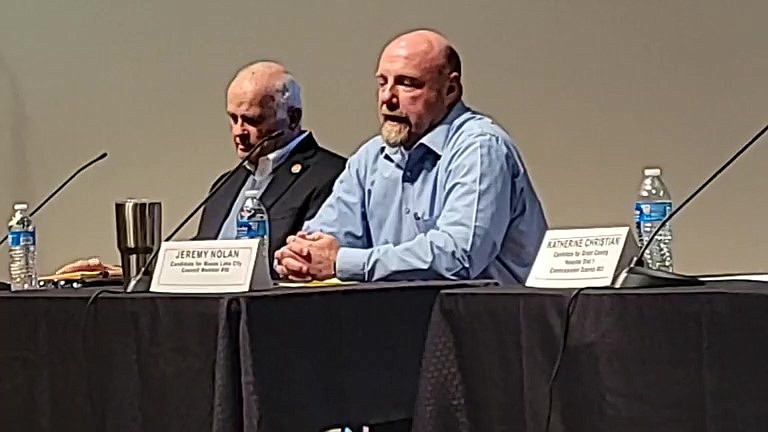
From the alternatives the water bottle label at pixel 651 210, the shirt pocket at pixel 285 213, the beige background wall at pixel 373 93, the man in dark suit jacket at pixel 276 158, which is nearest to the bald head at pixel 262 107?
the man in dark suit jacket at pixel 276 158

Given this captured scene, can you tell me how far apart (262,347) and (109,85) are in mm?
2907

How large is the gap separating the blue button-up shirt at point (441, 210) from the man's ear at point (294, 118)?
48 centimetres

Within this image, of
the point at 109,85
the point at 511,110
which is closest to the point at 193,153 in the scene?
the point at 109,85

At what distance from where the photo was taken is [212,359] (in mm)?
1855

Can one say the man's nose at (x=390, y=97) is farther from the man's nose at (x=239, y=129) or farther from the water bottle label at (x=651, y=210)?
the water bottle label at (x=651, y=210)

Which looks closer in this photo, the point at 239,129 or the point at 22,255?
the point at 22,255

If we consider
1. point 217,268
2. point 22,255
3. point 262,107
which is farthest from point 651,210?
point 262,107

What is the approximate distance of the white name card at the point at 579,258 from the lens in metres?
1.69

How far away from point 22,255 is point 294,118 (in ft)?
3.58

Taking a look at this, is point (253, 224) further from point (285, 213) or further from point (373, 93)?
point (373, 93)

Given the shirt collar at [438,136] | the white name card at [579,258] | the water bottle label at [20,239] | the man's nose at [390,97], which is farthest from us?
the man's nose at [390,97]

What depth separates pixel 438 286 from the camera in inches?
81.4

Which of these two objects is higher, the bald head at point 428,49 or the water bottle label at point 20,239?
the bald head at point 428,49

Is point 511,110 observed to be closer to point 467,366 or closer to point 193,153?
point 193,153
